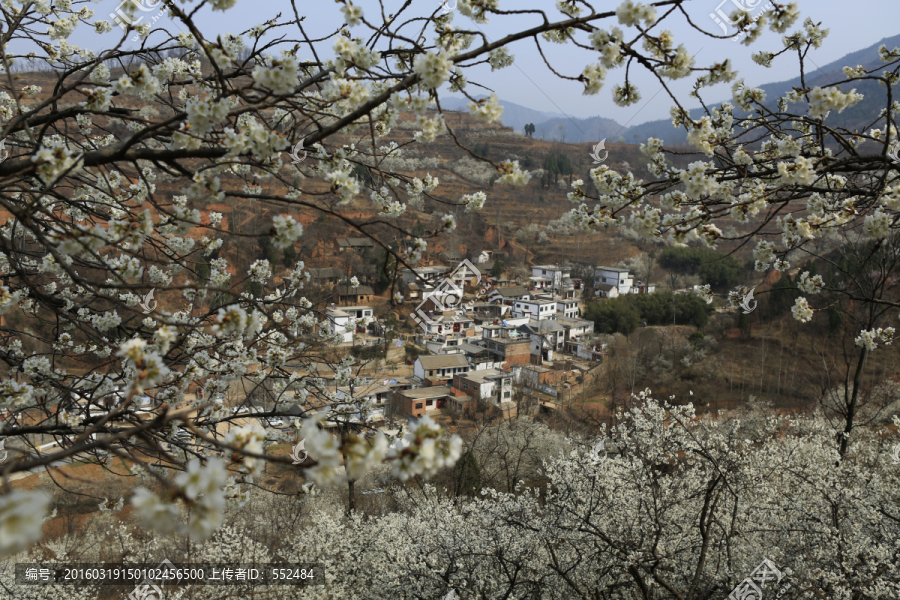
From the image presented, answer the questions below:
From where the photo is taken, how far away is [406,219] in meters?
36.6

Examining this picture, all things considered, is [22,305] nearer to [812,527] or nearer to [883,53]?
[883,53]

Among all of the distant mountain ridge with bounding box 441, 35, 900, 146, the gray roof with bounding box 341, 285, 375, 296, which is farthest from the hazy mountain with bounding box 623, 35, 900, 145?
the gray roof with bounding box 341, 285, 375, 296

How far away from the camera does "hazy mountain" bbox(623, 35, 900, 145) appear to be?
4.76 meters

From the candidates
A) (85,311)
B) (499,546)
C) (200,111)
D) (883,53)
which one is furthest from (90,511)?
(883,53)

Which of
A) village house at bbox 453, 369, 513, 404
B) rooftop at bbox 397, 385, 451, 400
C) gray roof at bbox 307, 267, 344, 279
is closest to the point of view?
rooftop at bbox 397, 385, 451, 400

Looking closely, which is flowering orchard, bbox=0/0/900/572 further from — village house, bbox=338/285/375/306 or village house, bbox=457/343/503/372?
village house, bbox=338/285/375/306

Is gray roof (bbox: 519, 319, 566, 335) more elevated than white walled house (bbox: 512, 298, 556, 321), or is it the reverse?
white walled house (bbox: 512, 298, 556, 321)

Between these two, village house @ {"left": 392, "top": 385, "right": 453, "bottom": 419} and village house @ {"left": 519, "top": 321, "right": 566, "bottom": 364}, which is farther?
village house @ {"left": 519, "top": 321, "right": 566, "bottom": 364}

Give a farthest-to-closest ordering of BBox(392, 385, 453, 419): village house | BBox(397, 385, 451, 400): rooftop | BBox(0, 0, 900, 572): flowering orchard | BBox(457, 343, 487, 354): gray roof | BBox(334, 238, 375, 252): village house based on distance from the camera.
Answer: BBox(334, 238, 375, 252): village house
BBox(457, 343, 487, 354): gray roof
BBox(397, 385, 451, 400): rooftop
BBox(392, 385, 453, 419): village house
BBox(0, 0, 900, 572): flowering orchard

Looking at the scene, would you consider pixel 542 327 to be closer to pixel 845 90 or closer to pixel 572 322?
pixel 572 322

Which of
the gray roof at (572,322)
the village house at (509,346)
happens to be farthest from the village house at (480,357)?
the gray roof at (572,322)

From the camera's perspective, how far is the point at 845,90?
10.9 feet

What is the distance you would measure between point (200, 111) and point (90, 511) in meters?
14.3

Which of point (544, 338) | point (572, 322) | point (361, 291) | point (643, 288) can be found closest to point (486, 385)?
point (544, 338)
